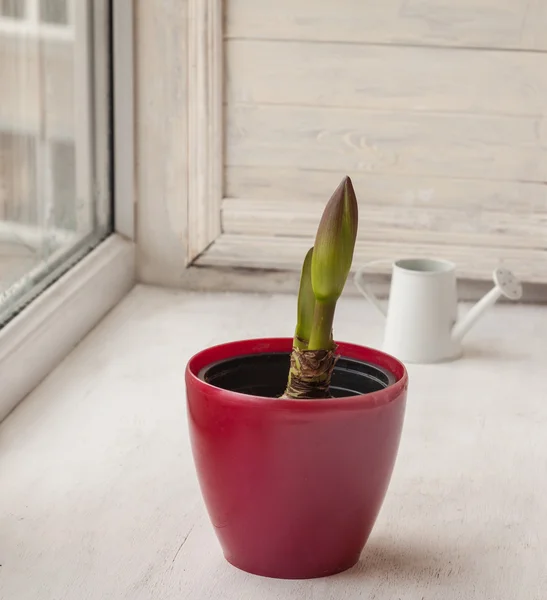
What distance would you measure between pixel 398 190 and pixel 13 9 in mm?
638

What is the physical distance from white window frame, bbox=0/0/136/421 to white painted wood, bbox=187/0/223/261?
0.10 metres

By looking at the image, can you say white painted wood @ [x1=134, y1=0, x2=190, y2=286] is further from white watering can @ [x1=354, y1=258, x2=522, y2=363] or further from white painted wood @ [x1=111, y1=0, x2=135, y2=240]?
white watering can @ [x1=354, y1=258, x2=522, y2=363]

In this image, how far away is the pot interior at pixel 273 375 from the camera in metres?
0.80

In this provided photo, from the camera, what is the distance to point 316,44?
1.53m

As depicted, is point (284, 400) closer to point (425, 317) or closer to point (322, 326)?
point (322, 326)

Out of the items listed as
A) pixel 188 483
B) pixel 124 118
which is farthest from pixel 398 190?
pixel 188 483

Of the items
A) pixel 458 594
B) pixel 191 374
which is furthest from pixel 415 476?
pixel 191 374

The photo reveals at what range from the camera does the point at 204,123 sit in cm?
157

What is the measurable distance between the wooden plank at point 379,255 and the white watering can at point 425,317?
0.75ft

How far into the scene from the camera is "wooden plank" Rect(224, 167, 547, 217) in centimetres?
157

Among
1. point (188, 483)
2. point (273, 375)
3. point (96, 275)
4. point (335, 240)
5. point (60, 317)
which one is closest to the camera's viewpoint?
point (335, 240)

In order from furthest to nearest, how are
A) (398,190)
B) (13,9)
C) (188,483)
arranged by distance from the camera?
1. (398,190)
2. (13,9)
3. (188,483)

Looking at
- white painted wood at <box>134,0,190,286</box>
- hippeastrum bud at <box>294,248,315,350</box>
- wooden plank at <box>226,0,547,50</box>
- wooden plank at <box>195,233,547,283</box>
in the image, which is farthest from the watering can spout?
hippeastrum bud at <box>294,248,315,350</box>

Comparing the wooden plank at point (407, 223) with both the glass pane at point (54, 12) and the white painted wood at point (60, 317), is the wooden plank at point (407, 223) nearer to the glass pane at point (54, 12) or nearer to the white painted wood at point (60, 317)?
the white painted wood at point (60, 317)
